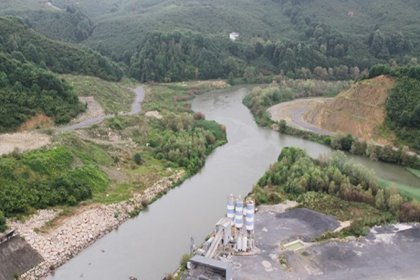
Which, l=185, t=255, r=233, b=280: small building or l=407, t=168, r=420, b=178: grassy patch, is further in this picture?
l=407, t=168, r=420, b=178: grassy patch

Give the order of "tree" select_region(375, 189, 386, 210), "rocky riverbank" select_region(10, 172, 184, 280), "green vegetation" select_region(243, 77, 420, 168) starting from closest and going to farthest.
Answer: "rocky riverbank" select_region(10, 172, 184, 280) < "tree" select_region(375, 189, 386, 210) < "green vegetation" select_region(243, 77, 420, 168)

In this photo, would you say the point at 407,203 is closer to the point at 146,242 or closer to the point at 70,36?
the point at 146,242

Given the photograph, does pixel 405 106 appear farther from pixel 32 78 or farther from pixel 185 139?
pixel 32 78

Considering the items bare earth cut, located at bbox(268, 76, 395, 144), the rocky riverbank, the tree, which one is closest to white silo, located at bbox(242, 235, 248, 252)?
the rocky riverbank

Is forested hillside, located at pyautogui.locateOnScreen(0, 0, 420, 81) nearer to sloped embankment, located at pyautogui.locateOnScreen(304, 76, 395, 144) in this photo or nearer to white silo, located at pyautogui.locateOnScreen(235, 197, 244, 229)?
sloped embankment, located at pyautogui.locateOnScreen(304, 76, 395, 144)

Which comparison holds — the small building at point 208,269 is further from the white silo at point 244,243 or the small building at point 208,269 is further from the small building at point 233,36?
the small building at point 233,36

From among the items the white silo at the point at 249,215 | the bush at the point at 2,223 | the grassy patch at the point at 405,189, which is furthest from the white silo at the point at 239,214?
the grassy patch at the point at 405,189
